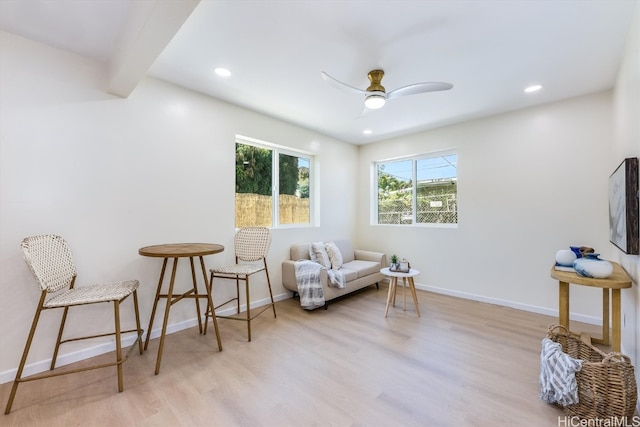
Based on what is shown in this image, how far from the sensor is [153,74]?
8.46ft

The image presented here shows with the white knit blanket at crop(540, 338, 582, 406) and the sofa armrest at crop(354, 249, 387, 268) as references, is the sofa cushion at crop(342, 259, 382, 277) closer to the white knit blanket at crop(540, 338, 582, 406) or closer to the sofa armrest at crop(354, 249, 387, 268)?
the sofa armrest at crop(354, 249, 387, 268)

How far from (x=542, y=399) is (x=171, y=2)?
125 inches

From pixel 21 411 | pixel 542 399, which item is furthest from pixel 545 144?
pixel 21 411

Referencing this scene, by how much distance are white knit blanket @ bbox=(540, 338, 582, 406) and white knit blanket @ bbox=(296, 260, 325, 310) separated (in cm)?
213

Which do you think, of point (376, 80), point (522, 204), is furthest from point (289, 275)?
point (522, 204)

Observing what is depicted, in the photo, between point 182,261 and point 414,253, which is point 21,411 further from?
point 414,253

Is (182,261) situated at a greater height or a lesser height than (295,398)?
greater

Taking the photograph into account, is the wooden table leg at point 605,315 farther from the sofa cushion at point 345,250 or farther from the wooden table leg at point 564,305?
the sofa cushion at point 345,250

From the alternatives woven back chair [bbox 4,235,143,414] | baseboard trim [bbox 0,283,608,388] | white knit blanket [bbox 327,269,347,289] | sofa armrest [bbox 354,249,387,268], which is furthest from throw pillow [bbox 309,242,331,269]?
woven back chair [bbox 4,235,143,414]

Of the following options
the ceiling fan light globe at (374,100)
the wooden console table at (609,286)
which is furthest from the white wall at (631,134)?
the ceiling fan light globe at (374,100)

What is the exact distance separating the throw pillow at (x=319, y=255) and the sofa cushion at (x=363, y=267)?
32 cm

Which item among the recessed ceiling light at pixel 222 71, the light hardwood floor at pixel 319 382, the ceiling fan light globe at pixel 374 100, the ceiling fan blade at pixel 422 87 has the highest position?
the recessed ceiling light at pixel 222 71

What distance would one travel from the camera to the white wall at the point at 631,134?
5.72ft

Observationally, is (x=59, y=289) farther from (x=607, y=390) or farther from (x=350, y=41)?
(x=607, y=390)
